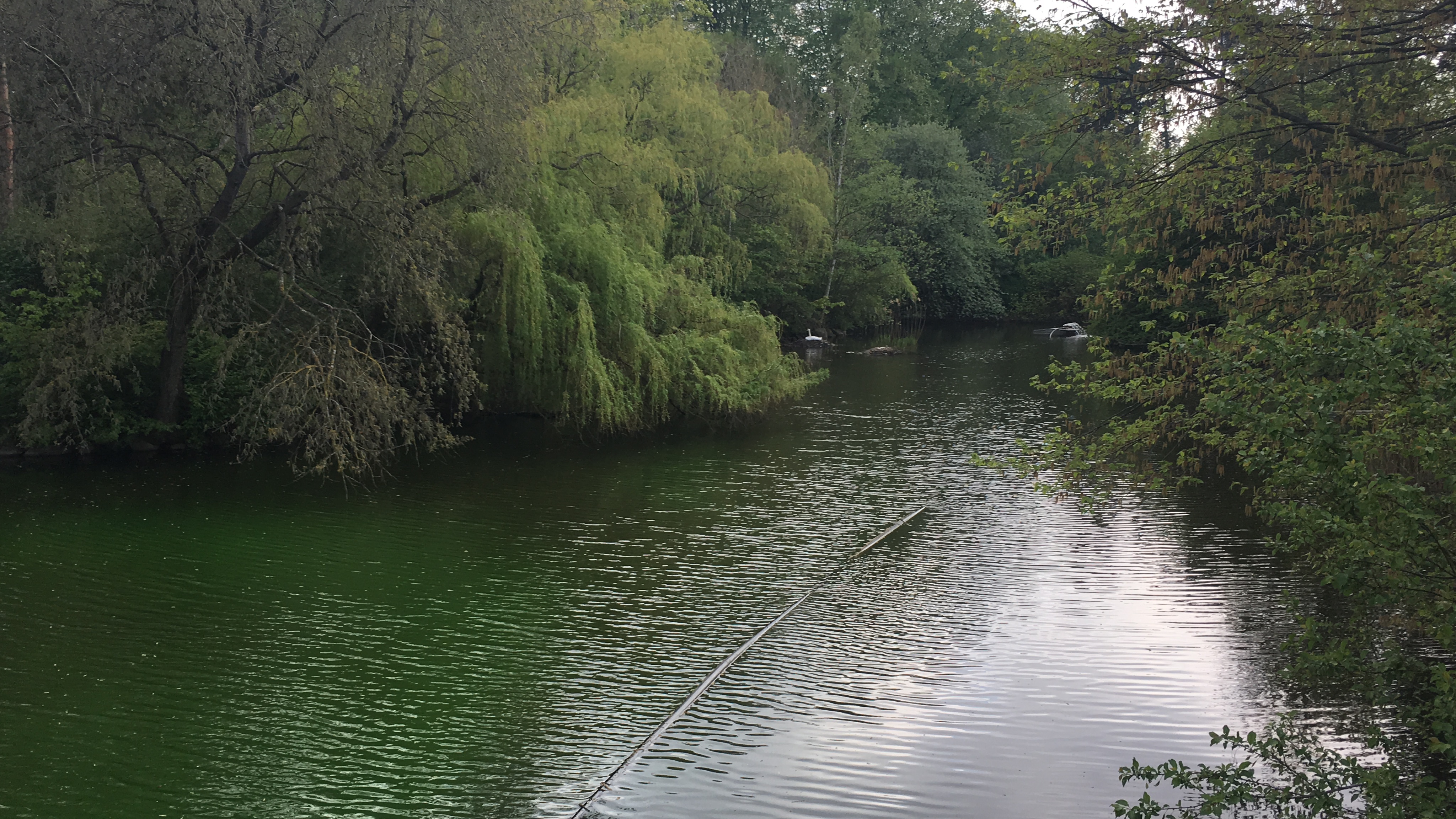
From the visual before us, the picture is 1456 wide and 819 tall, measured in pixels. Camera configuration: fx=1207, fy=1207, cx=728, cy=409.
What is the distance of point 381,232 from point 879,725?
9.52m

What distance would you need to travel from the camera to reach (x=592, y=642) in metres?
9.32

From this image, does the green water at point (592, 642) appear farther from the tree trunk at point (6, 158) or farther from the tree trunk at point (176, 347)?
the tree trunk at point (6, 158)

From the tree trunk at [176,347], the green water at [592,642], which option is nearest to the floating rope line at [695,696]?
the green water at [592,642]

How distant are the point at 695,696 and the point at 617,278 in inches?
421

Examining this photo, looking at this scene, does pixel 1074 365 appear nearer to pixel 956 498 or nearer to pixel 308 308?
pixel 956 498

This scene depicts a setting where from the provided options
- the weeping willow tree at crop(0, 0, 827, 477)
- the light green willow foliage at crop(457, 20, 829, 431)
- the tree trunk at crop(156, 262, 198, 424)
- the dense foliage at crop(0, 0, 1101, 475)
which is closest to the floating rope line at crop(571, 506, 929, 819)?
the dense foliage at crop(0, 0, 1101, 475)

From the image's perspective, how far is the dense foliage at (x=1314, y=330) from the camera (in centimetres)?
506

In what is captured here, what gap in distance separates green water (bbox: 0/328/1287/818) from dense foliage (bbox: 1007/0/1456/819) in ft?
3.74

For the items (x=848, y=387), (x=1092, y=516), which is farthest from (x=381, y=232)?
(x=848, y=387)

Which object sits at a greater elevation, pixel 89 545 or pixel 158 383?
pixel 158 383

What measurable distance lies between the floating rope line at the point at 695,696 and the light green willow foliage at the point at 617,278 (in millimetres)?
6620

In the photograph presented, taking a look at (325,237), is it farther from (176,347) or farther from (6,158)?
(6,158)

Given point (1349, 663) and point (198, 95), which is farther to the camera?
point (198, 95)

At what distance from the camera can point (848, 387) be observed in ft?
87.4
